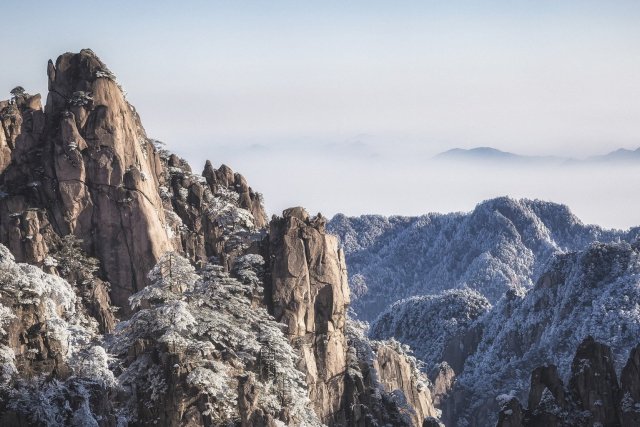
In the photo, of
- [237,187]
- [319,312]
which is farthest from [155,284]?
[237,187]

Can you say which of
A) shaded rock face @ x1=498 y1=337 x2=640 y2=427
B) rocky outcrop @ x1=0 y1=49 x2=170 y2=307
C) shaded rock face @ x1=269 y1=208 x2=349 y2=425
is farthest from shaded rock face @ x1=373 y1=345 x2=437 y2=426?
rocky outcrop @ x1=0 y1=49 x2=170 y2=307

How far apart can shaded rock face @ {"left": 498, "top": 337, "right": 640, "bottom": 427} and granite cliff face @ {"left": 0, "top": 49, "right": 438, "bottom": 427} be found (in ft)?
42.7

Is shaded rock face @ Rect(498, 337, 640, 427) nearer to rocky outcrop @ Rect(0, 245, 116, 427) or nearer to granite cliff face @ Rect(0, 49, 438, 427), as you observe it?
granite cliff face @ Rect(0, 49, 438, 427)

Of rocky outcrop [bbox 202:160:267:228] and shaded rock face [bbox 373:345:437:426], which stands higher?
rocky outcrop [bbox 202:160:267:228]

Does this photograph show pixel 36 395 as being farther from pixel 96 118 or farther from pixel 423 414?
pixel 423 414

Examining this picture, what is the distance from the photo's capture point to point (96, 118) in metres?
99.2

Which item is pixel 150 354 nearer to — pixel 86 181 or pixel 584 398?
pixel 86 181

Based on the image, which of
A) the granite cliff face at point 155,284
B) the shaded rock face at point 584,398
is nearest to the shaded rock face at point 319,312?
the granite cliff face at point 155,284

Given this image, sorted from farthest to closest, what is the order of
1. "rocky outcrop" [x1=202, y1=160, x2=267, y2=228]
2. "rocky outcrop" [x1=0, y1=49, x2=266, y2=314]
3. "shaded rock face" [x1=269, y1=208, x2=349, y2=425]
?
"rocky outcrop" [x1=202, y1=160, x2=267, y2=228], "shaded rock face" [x1=269, y1=208, x2=349, y2=425], "rocky outcrop" [x1=0, y1=49, x2=266, y2=314]

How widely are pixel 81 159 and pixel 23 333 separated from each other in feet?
121

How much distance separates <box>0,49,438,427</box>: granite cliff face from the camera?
71875mm

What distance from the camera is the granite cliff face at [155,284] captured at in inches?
2830

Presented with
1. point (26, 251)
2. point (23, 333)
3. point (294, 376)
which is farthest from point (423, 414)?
point (23, 333)

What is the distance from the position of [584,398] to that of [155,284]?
52971 mm
